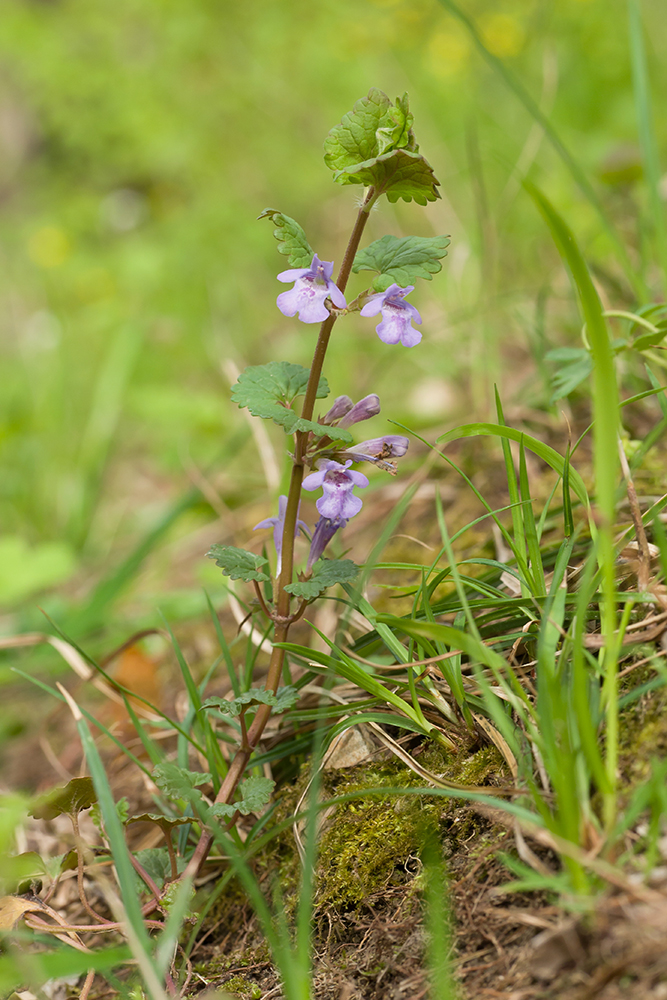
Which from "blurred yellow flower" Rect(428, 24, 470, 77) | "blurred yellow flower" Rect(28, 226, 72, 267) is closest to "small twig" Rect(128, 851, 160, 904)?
"blurred yellow flower" Rect(428, 24, 470, 77)

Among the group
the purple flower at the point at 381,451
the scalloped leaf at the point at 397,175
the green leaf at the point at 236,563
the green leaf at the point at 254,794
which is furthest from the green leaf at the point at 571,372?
the green leaf at the point at 254,794

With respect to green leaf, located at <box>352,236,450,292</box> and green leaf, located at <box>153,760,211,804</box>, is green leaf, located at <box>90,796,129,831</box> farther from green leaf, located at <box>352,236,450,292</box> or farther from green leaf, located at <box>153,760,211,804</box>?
green leaf, located at <box>352,236,450,292</box>

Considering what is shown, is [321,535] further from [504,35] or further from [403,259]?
[504,35]

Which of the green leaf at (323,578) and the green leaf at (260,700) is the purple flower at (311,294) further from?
the green leaf at (260,700)

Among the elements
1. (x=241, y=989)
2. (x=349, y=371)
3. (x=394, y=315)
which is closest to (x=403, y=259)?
(x=394, y=315)

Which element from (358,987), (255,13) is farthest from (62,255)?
(358,987)
